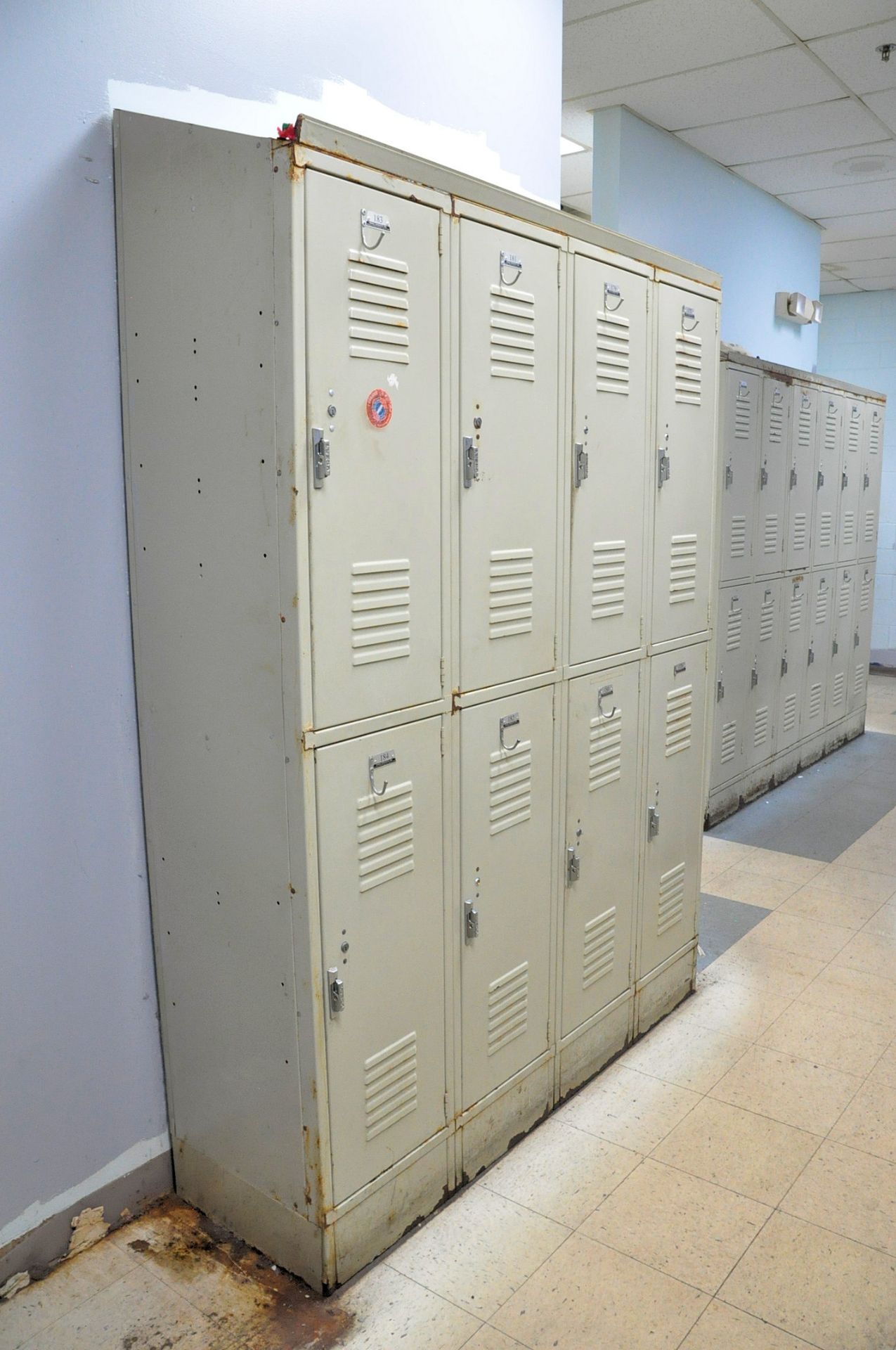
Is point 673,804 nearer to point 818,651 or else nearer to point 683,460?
point 683,460

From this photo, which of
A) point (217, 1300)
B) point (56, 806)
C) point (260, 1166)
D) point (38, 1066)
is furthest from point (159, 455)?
point (217, 1300)

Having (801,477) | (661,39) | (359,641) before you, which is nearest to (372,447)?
(359,641)

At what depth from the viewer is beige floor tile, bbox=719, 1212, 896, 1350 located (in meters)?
2.06

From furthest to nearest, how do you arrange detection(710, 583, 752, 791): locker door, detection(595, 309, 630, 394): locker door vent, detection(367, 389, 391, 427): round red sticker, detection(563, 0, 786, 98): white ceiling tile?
detection(710, 583, 752, 791): locker door, detection(563, 0, 786, 98): white ceiling tile, detection(595, 309, 630, 394): locker door vent, detection(367, 389, 391, 427): round red sticker

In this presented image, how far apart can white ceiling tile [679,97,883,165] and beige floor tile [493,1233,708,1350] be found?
4798 mm

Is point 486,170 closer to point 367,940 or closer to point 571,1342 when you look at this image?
point 367,940

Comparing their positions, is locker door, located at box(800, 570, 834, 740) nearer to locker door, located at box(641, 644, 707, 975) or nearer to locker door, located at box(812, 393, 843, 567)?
locker door, located at box(812, 393, 843, 567)

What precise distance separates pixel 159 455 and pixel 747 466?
3537 millimetres

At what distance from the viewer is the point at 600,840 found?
9.44ft

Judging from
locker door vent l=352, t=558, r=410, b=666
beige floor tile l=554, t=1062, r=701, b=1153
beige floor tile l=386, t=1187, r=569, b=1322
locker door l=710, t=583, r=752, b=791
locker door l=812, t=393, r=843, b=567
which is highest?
locker door l=812, t=393, r=843, b=567

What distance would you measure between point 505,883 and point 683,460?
1401 millimetres

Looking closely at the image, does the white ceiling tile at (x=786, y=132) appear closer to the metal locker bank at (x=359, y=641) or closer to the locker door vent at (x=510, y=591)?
the metal locker bank at (x=359, y=641)

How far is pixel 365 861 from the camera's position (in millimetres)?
2102

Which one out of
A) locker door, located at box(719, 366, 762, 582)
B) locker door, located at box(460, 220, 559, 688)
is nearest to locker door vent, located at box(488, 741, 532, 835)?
locker door, located at box(460, 220, 559, 688)
